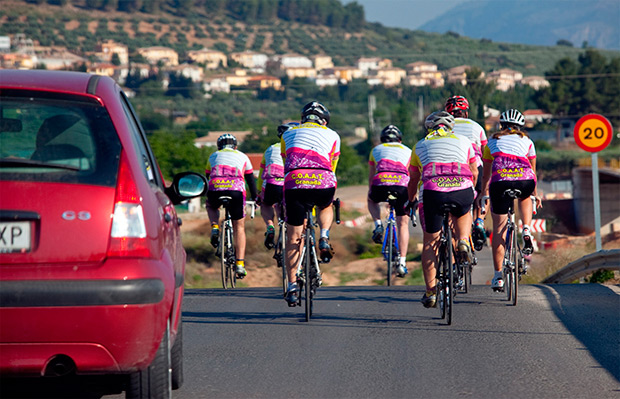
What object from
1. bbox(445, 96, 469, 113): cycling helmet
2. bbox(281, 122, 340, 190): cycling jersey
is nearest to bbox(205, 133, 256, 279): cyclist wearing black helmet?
bbox(445, 96, 469, 113): cycling helmet

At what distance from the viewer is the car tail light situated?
4.47 metres

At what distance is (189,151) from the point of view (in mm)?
96562

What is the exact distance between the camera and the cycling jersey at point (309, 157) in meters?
9.15

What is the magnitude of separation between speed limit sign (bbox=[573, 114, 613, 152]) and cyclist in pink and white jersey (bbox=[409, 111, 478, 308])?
23.9ft

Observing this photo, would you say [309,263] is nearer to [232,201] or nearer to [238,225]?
[232,201]

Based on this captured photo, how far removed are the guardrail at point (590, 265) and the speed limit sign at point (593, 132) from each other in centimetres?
236

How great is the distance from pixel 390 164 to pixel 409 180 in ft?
12.5

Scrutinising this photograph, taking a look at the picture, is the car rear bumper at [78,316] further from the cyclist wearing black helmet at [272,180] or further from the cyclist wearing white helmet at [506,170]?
the cyclist wearing black helmet at [272,180]

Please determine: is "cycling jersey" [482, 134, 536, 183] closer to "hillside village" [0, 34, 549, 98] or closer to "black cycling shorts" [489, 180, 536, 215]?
"black cycling shorts" [489, 180, 536, 215]

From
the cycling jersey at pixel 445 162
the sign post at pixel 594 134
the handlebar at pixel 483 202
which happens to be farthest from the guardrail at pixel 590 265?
the cycling jersey at pixel 445 162

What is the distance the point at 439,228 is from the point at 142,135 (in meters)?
4.45

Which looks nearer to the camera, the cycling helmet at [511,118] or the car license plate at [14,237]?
the car license plate at [14,237]

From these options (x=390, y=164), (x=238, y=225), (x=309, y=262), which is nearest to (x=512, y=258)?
(x=309, y=262)

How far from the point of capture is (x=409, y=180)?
952cm
